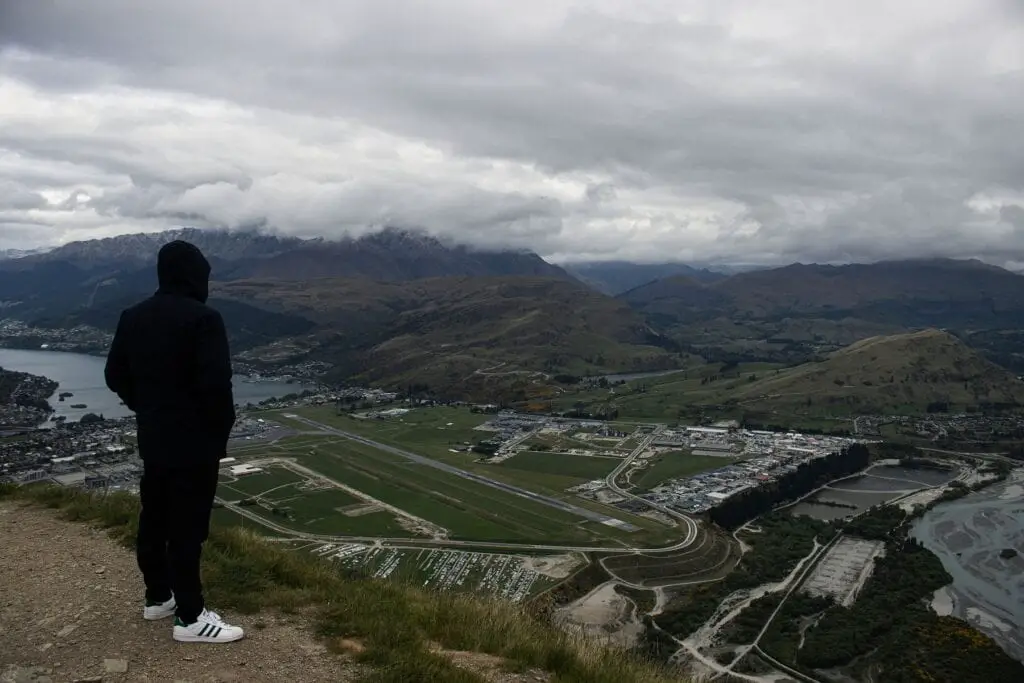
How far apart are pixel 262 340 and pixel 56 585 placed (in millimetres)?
186681

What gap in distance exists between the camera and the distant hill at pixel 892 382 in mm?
103750

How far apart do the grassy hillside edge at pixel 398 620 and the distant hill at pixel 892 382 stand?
3997 inches

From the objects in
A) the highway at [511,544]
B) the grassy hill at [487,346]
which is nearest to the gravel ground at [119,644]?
the highway at [511,544]

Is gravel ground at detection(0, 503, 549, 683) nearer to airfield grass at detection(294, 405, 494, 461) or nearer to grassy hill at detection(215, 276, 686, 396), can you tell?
airfield grass at detection(294, 405, 494, 461)

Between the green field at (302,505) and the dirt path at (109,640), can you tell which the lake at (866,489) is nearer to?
the green field at (302,505)

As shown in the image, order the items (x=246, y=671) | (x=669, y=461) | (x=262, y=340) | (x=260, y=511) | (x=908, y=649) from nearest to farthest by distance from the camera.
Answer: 1. (x=246, y=671)
2. (x=908, y=649)
3. (x=260, y=511)
4. (x=669, y=461)
5. (x=262, y=340)

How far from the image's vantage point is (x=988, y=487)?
6238 centimetres

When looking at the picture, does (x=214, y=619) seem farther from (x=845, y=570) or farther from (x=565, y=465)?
(x=565, y=465)

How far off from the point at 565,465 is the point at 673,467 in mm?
10246

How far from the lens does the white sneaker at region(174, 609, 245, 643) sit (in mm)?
4816

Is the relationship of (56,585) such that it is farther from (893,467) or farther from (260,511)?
(893,467)

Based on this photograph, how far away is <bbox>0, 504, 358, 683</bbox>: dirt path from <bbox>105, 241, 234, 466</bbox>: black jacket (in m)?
1.34

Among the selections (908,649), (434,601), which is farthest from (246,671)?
(908,649)

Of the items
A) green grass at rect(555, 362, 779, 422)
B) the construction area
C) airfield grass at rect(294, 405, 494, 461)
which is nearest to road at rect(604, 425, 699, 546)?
the construction area
